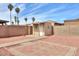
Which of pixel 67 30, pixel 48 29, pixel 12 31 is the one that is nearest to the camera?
pixel 48 29

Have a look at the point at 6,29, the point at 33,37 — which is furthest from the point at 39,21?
the point at 6,29

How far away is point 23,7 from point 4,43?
1.33 meters

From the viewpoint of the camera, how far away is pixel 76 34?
4957 mm

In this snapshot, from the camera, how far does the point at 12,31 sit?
6363 mm

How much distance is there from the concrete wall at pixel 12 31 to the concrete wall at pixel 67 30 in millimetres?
1098

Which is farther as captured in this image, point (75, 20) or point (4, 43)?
point (4, 43)

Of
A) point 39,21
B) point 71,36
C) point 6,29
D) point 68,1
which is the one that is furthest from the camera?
point 6,29

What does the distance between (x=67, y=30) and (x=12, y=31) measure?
2.33m

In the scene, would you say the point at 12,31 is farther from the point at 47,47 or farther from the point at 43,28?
the point at 47,47

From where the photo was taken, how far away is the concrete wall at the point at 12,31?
5.50m

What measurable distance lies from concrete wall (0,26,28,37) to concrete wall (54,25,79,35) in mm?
1098

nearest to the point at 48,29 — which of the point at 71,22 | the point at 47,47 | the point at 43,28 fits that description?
the point at 43,28

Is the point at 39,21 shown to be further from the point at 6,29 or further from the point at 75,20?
the point at 6,29

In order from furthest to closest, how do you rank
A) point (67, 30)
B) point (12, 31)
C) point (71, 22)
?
point (12, 31) < point (67, 30) < point (71, 22)
